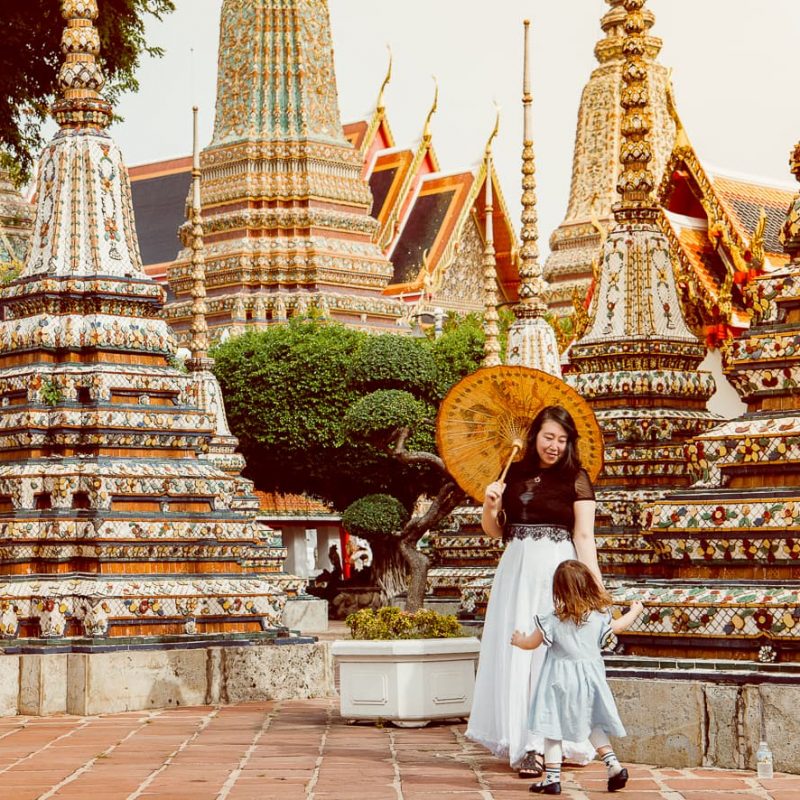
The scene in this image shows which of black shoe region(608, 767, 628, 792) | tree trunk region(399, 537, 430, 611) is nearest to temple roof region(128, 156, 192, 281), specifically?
tree trunk region(399, 537, 430, 611)

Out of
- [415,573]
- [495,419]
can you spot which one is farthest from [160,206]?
[495,419]

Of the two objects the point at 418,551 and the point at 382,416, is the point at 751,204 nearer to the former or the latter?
the point at 382,416

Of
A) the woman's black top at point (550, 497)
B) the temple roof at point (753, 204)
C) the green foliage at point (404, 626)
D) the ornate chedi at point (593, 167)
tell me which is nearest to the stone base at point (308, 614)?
the temple roof at point (753, 204)

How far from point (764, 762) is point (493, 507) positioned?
5.98 feet

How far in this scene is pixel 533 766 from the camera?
9164 millimetres

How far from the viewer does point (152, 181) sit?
51094mm

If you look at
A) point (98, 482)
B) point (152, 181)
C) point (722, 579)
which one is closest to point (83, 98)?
point (98, 482)

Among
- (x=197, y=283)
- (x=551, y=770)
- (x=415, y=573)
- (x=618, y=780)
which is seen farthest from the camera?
(x=197, y=283)

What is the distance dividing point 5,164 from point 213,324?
39.1 ft

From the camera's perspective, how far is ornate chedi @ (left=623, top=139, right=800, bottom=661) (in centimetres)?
945

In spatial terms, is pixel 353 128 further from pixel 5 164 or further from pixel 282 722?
pixel 282 722

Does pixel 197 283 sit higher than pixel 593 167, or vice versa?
pixel 593 167

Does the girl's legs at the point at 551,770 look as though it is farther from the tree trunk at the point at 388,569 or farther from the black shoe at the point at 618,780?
the tree trunk at the point at 388,569

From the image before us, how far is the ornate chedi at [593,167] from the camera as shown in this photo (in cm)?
4434
